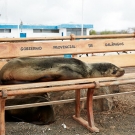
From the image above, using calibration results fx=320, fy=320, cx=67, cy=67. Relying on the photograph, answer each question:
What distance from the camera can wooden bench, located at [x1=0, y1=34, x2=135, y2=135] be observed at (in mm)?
3398

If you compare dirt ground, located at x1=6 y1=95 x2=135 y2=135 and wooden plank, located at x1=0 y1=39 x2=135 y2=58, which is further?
wooden plank, located at x1=0 y1=39 x2=135 y2=58

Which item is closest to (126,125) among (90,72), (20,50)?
(90,72)

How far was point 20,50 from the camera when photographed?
14.1 feet

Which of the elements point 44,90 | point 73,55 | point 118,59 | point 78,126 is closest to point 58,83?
point 44,90

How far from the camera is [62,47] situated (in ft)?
15.0

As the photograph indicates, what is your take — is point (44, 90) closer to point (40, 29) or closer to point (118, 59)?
point (118, 59)

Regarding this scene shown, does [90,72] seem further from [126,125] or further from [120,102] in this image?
[120,102]

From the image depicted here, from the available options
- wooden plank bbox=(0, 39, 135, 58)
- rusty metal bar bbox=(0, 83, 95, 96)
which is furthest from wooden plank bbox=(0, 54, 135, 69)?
rusty metal bar bbox=(0, 83, 95, 96)

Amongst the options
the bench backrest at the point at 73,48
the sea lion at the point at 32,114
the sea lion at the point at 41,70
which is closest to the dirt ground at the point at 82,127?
the sea lion at the point at 32,114

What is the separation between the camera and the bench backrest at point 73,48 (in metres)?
4.23

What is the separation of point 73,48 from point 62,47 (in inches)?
6.6

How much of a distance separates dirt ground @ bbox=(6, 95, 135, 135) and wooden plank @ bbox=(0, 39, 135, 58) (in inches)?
31.6

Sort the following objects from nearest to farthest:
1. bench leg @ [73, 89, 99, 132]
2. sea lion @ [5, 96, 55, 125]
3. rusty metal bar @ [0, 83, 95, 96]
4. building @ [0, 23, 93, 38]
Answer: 1. rusty metal bar @ [0, 83, 95, 96]
2. bench leg @ [73, 89, 99, 132]
3. sea lion @ [5, 96, 55, 125]
4. building @ [0, 23, 93, 38]

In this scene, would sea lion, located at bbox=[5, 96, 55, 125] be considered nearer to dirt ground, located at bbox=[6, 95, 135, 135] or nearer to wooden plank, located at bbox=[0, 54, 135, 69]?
dirt ground, located at bbox=[6, 95, 135, 135]
